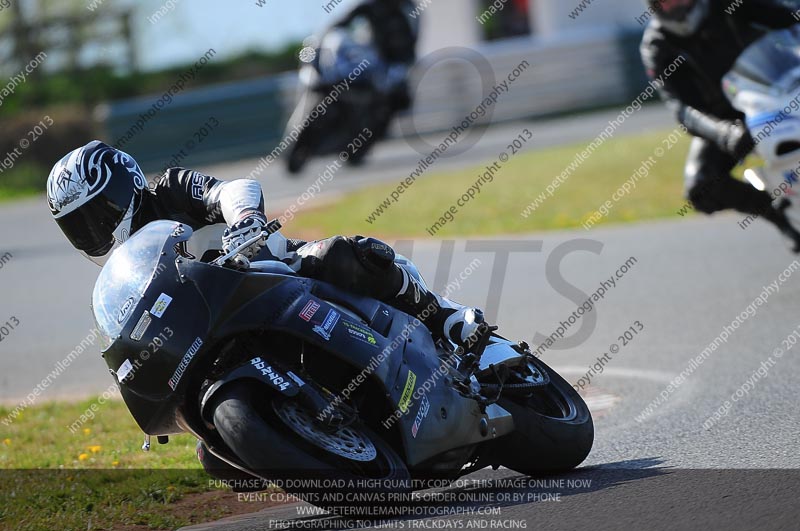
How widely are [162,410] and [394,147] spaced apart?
65.9 ft

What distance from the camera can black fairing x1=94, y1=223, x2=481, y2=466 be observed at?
4203mm

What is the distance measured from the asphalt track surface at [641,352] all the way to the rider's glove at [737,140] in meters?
1.13

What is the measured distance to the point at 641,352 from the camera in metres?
7.72

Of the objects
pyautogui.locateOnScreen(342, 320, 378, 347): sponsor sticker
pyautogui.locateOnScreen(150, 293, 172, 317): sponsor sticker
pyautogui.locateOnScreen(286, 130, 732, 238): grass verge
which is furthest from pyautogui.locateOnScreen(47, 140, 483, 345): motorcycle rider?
pyautogui.locateOnScreen(286, 130, 732, 238): grass verge

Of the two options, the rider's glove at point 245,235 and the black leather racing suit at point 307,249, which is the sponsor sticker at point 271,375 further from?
the black leather racing suit at point 307,249

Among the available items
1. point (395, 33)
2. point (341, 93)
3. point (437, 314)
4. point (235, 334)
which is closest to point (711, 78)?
point (437, 314)

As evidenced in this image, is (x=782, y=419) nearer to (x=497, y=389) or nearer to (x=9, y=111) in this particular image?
(x=497, y=389)

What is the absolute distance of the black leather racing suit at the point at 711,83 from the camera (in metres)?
8.61

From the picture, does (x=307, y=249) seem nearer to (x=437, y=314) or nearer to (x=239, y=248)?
(x=239, y=248)

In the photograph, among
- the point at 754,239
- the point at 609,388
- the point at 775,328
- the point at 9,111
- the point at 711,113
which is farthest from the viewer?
the point at 9,111

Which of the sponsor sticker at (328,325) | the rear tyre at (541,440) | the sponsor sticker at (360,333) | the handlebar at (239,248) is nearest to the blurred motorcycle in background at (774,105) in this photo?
the rear tyre at (541,440)

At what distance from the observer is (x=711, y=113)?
8.97 m

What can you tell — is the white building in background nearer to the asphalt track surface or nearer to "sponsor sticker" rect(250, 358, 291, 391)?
the asphalt track surface

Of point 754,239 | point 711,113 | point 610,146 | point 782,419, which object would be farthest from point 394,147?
point 782,419
